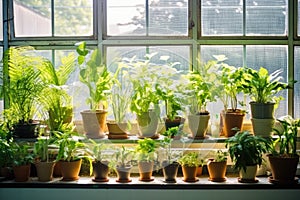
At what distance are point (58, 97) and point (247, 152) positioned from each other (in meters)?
1.52

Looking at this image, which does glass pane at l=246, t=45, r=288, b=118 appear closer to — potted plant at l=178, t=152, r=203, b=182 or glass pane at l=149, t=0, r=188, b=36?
glass pane at l=149, t=0, r=188, b=36

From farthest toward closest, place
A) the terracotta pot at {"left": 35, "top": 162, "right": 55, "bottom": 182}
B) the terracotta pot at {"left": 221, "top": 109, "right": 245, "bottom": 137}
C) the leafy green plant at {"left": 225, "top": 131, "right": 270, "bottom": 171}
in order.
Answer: the terracotta pot at {"left": 221, "top": 109, "right": 245, "bottom": 137}
the terracotta pot at {"left": 35, "top": 162, "right": 55, "bottom": 182}
the leafy green plant at {"left": 225, "top": 131, "right": 270, "bottom": 171}

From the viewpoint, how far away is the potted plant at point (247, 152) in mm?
3412

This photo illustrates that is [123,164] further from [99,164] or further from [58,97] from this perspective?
[58,97]

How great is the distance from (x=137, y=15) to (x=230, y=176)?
1.52 metres

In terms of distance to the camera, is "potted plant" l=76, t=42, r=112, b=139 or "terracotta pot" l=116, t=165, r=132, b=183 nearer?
"terracotta pot" l=116, t=165, r=132, b=183

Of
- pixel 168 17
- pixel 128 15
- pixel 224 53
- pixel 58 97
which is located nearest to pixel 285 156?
pixel 224 53

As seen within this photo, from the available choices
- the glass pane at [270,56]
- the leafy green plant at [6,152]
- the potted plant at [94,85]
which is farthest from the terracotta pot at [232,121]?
the leafy green plant at [6,152]

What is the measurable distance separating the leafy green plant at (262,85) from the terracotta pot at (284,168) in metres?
0.47

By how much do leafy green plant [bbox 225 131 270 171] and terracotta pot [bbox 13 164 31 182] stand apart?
1.54m

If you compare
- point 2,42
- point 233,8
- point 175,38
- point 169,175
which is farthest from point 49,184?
point 233,8

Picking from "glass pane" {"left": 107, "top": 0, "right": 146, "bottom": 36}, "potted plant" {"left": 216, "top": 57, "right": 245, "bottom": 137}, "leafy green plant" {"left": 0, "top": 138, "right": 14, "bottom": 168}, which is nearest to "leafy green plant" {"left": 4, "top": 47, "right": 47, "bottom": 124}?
"leafy green plant" {"left": 0, "top": 138, "right": 14, "bottom": 168}

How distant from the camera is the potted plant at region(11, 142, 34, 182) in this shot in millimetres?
3502

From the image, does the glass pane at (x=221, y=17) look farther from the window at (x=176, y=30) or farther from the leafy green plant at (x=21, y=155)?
the leafy green plant at (x=21, y=155)
